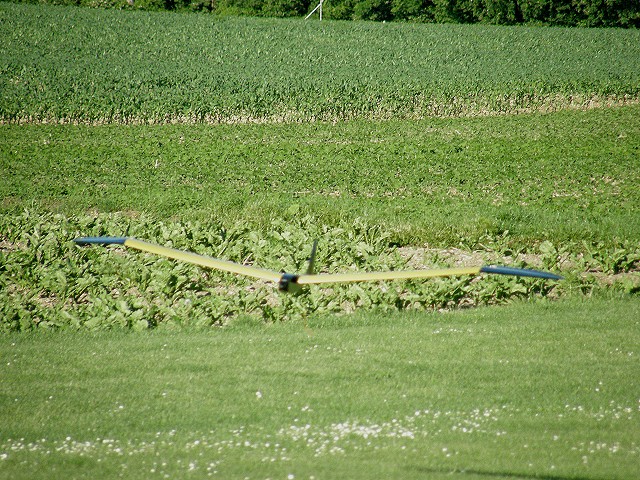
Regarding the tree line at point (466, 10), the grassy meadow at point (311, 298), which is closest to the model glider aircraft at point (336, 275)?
the grassy meadow at point (311, 298)

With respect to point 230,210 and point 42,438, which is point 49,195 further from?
point 42,438

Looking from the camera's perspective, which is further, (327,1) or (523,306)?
(327,1)

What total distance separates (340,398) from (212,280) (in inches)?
197

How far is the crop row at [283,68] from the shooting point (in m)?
31.4

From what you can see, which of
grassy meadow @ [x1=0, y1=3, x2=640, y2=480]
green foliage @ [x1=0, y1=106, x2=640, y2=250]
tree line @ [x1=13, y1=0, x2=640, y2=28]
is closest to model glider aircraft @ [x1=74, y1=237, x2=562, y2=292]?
grassy meadow @ [x1=0, y1=3, x2=640, y2=480]

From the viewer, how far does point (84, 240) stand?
259 inches

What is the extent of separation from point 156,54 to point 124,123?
11.4 meters

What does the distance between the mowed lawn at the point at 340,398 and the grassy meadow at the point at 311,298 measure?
0.11 feet

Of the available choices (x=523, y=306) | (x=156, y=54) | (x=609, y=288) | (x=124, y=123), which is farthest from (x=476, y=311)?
(x=156, y=54)

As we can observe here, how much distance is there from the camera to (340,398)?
819 centimetres

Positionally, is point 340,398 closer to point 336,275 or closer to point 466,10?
point 336,275

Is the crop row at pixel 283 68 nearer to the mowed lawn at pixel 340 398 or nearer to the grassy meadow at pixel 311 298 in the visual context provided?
the grassy meadow at pixel 311 298

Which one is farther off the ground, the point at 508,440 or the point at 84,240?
the point at 84,240

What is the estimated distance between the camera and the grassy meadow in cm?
716
